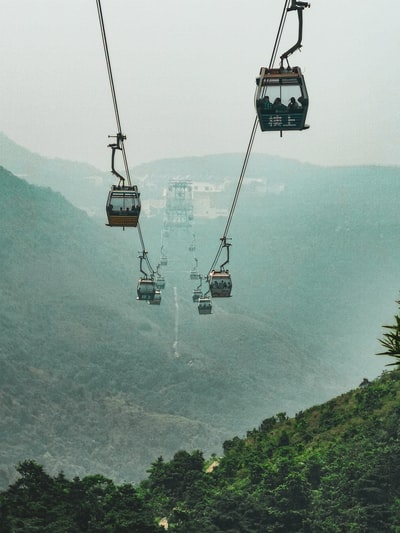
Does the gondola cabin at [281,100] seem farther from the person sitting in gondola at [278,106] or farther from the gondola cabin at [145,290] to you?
the gondola cabin at [145,290]

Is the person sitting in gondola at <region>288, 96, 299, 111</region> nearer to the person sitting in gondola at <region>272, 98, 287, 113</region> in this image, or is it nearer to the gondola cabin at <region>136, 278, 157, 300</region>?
the person sitting in gondola at <region>272, 98, 287, 113</region>

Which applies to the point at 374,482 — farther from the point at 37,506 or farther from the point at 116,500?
the point at 37,506

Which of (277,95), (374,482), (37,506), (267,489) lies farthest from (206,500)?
(277,95)

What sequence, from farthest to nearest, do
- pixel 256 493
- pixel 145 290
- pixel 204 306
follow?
pixel 256 493 < pixel 204 306 < pixel 145 290

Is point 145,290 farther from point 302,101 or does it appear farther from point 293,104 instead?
point 302,101

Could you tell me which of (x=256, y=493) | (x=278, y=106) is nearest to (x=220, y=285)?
(x=256, y=493)
